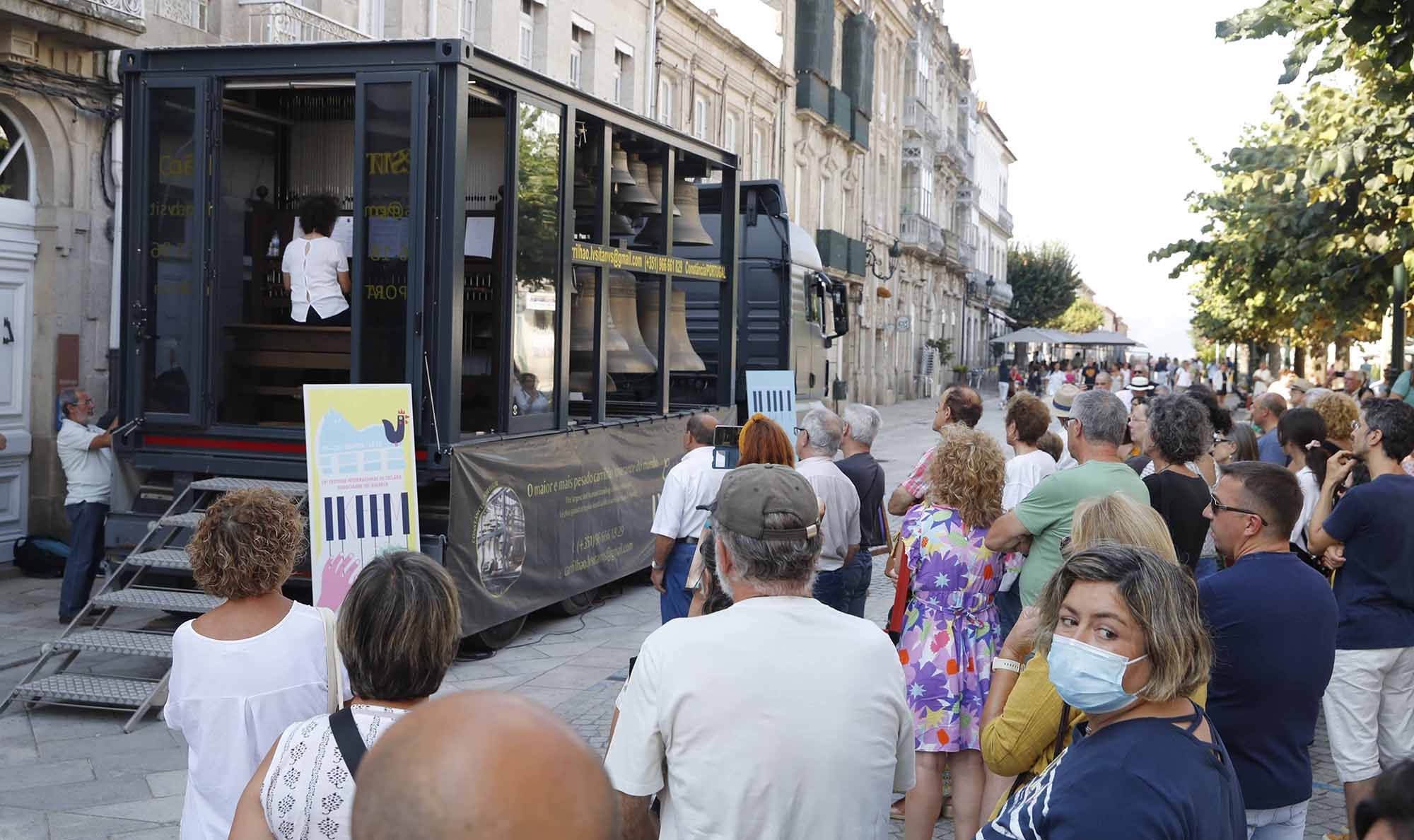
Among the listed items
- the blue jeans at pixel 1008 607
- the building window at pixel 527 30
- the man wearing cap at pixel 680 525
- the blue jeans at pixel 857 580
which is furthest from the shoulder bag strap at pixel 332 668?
the building window at pixel 527 30

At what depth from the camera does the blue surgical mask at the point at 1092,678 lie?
2.44 meters

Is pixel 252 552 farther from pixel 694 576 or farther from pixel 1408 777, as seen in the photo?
pixel 1408 777

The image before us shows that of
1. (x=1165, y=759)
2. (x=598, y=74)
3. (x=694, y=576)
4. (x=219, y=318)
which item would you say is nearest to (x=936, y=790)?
(x=694, y=576)

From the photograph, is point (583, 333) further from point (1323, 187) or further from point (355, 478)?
point (1323, 187)

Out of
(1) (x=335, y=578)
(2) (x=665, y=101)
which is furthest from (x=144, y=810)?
(2) (x=665, y=101)

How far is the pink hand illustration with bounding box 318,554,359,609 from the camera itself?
6898mm

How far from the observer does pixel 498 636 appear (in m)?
8.62

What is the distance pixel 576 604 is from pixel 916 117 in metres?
38.9

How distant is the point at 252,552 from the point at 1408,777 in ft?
9.18

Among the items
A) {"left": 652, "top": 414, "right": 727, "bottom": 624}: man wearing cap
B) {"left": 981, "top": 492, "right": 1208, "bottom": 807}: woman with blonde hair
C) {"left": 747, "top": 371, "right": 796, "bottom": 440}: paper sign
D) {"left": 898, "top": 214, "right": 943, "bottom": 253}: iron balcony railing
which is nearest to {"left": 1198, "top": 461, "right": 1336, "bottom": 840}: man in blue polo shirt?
{"left": 981, "top": 492, "right": 1208, "bottom": 807}: woman with blonde hair

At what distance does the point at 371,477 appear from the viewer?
→ 718cm

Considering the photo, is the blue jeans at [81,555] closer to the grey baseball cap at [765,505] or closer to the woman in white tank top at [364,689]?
the woman in white tank top at [364,689]

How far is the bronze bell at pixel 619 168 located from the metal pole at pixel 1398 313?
6675mm

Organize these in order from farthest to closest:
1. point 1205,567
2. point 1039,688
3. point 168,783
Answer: point 168,783 < point 1205,567 < point 1039,688
